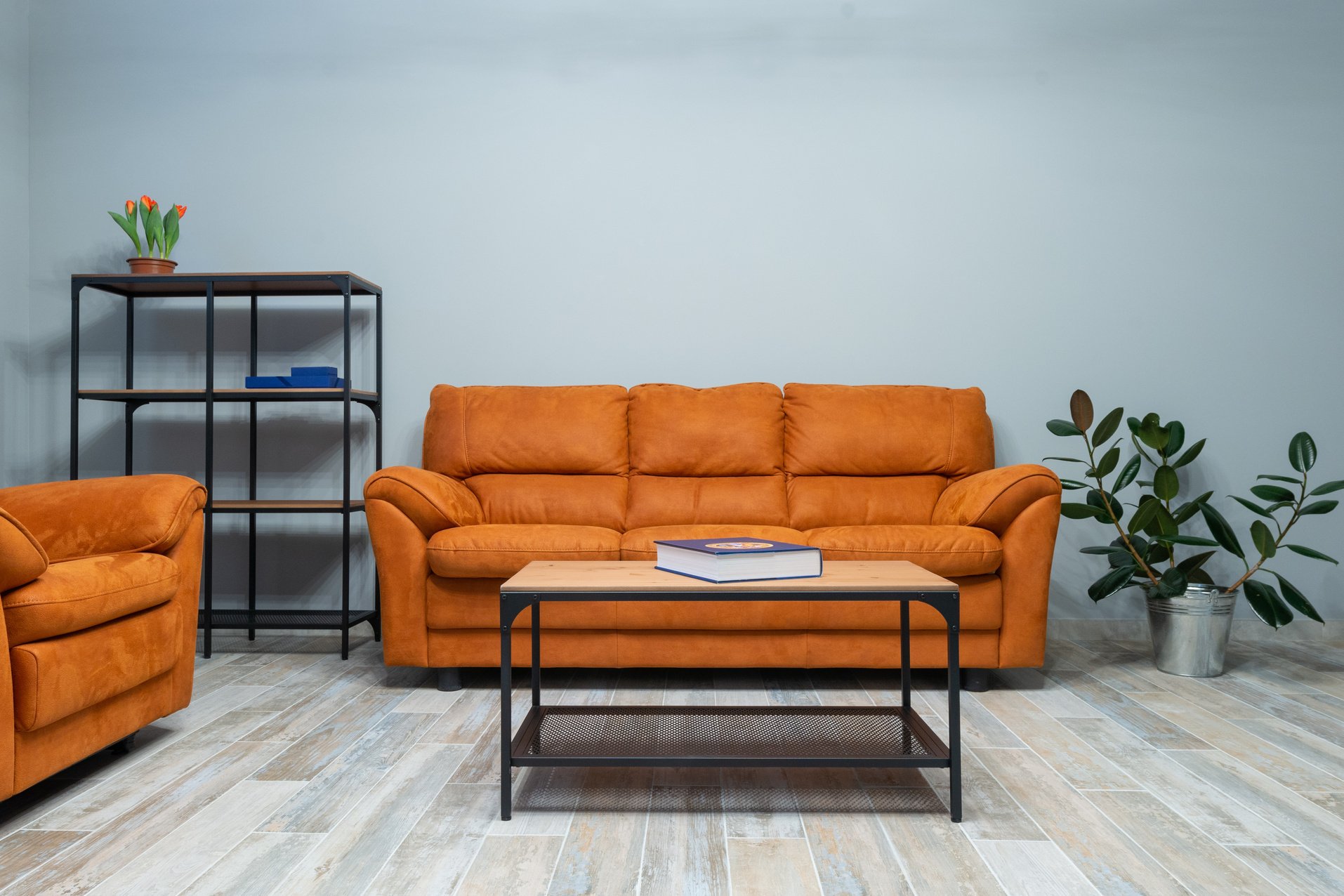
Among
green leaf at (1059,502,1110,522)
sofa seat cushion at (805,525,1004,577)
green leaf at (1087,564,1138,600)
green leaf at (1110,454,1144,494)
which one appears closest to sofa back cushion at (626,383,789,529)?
sofa seat cushion at (805,525,1004,577)

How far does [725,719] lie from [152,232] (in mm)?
2761

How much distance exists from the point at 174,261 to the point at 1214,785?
365cm

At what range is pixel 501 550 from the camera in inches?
97.2

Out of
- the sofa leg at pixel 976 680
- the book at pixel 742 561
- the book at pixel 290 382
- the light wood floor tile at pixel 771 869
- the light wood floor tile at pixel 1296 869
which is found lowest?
the sofa leg at pixel 976 680

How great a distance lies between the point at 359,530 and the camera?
3443 millimetres

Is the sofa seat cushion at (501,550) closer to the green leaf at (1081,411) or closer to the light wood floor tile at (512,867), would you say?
the light wood floor tile at (512,867)

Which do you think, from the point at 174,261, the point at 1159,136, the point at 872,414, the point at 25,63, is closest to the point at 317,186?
the point at 174,261

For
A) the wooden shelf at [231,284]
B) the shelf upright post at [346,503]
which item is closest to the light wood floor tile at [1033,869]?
the shelf upright post at [346,503]

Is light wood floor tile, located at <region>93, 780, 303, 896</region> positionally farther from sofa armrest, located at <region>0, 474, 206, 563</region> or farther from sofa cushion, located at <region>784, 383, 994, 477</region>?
sofa cushion, located at <region>784, 383, 994, 477</region>

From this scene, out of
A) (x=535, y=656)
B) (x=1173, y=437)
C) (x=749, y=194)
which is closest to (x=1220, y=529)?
(x=1173, y=437)

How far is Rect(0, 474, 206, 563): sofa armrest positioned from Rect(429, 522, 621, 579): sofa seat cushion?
0.70 metres

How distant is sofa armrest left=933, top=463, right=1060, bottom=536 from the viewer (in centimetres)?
250

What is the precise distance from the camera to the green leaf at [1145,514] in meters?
2.79

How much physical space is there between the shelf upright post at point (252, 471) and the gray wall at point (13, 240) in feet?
3.04
